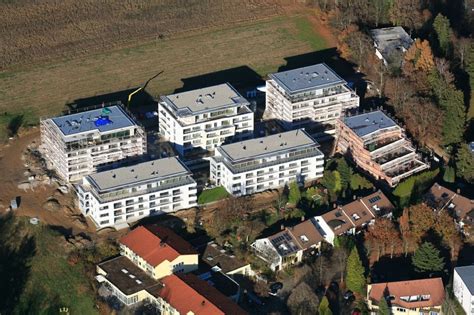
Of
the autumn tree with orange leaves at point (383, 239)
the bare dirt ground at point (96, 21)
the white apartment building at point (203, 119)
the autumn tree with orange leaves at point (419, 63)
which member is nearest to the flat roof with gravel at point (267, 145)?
the white apartment building at point (203, 119)

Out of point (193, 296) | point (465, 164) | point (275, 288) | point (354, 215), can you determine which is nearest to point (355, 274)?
point (275, 288)

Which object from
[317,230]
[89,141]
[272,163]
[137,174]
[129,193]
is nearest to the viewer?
[317,230]

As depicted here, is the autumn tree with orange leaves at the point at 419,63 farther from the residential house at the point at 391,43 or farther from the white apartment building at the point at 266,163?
the white apartment building at the point at 266,163

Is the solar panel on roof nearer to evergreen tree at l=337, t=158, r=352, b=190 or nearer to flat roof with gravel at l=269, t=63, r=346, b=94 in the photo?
evergreen tree at l=337, t=158, r=352, b=190

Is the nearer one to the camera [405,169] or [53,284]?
[53,284]

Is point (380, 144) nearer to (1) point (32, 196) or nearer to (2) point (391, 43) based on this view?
(2) point (391, 43)

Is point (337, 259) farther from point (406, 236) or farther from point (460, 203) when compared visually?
point (460, 203)

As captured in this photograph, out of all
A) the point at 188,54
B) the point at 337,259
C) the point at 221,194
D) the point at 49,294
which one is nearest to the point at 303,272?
the point at 337,259
